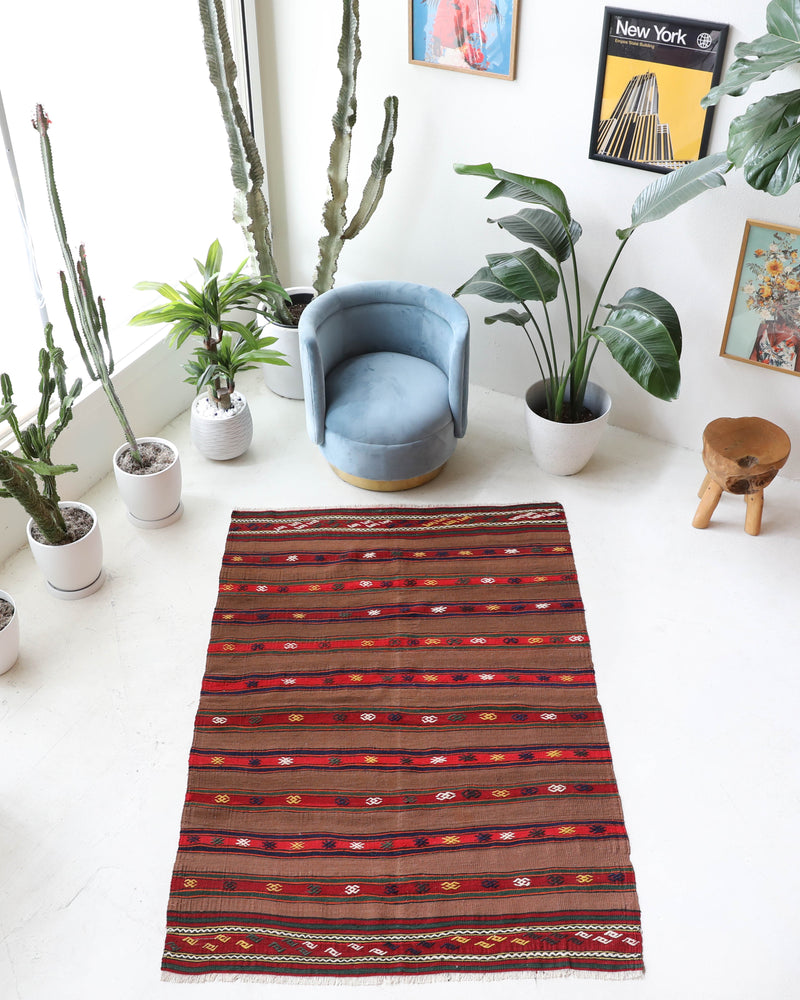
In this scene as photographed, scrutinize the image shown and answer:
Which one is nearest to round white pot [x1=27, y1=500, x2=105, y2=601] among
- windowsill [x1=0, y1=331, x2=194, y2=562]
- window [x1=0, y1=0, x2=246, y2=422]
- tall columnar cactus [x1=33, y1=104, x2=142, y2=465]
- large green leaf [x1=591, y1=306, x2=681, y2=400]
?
windowsill [x1=0, y1=331, x2=194, y2=562]

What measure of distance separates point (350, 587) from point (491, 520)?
2.21ft

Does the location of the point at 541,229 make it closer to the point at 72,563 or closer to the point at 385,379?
the point at 385,379

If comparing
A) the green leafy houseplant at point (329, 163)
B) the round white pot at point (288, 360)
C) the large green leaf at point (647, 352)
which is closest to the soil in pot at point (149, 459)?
the round white pot at point (288, 360)

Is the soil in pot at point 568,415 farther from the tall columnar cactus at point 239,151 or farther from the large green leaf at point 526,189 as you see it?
the tall columnar cactus at point 239,151

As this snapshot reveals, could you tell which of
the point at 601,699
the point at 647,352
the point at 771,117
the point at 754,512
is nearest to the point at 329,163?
the point at 647,352

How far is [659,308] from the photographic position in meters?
3.45

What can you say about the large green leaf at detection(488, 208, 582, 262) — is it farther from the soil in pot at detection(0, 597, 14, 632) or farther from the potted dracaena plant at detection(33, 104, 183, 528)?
the soil in pot at detection(0, 597, 14, 632)

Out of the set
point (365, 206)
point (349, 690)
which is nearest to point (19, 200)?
point (365, 206)

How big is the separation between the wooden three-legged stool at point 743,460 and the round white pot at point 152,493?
2094mm

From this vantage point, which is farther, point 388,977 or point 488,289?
point 488,289

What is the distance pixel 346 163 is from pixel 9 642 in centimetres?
239

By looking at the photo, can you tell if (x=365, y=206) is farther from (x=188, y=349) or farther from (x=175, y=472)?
(x=175, y=472)

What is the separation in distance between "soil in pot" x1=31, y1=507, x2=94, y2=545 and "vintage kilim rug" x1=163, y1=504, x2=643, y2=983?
0.56 metres

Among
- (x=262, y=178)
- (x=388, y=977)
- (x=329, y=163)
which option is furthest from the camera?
(x=329, y=163)
